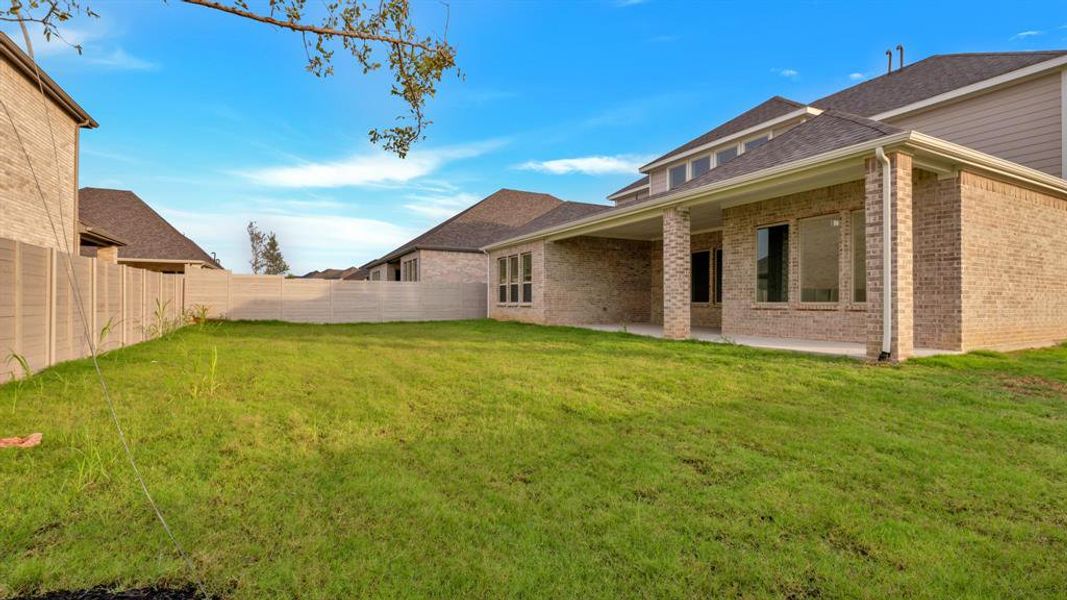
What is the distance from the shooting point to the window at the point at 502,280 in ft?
62.6

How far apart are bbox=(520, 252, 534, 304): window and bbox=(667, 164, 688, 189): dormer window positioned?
220 inches

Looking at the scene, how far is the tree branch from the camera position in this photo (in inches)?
140

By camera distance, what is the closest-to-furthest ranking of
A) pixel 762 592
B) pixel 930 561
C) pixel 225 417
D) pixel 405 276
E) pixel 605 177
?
pixel 762 592
pixel 930 561
pixel 225 417
pixel 605 177
pixel 405 276

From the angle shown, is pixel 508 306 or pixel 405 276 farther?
pixel 405 276

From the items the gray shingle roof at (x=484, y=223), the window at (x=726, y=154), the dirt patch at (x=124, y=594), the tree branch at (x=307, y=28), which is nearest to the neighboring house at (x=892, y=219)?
the window at (x=726, y=154)

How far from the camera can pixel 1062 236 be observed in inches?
Result: 384

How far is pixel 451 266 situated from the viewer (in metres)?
23.3

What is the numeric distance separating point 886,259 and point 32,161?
17587 millimetres

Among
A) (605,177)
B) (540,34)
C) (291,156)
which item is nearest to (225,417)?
(540,34)

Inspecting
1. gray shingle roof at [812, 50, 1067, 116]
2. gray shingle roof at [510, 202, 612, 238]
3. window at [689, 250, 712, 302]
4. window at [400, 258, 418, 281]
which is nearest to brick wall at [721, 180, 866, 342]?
window at [689, 250, 712, 302]

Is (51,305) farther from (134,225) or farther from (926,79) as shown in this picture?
(134,225)

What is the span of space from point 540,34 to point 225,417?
8751 millimetres

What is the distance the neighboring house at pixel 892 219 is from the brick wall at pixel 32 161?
1240 cm

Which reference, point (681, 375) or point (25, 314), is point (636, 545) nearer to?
point (681, 375)
